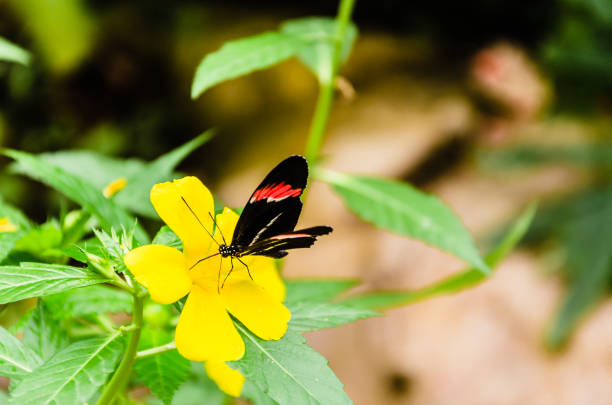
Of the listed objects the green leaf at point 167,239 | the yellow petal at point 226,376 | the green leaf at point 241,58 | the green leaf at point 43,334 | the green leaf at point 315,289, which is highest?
the green leaf at point 241,58

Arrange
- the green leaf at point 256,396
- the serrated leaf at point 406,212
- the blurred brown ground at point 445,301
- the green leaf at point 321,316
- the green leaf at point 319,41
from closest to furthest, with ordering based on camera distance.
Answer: the green leaf at point 321,316 → the green leaf at point 256,396 → the serrated leaf at point 406,212 → the green leaf at point 319,41 → the blurred brown ground at point 445,301

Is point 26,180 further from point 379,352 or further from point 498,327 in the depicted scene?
point 498,327

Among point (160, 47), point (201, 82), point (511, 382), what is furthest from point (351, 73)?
point (201, 82)

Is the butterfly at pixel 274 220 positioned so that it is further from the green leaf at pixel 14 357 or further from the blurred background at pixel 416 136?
the blurred background at pixel 416 136

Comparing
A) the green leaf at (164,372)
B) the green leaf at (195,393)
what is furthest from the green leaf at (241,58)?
the green leaf at (195,393)

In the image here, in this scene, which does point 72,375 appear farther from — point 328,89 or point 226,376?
point 328,89

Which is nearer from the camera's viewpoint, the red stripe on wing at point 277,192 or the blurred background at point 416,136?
the red stripe on wing at point 277,192
